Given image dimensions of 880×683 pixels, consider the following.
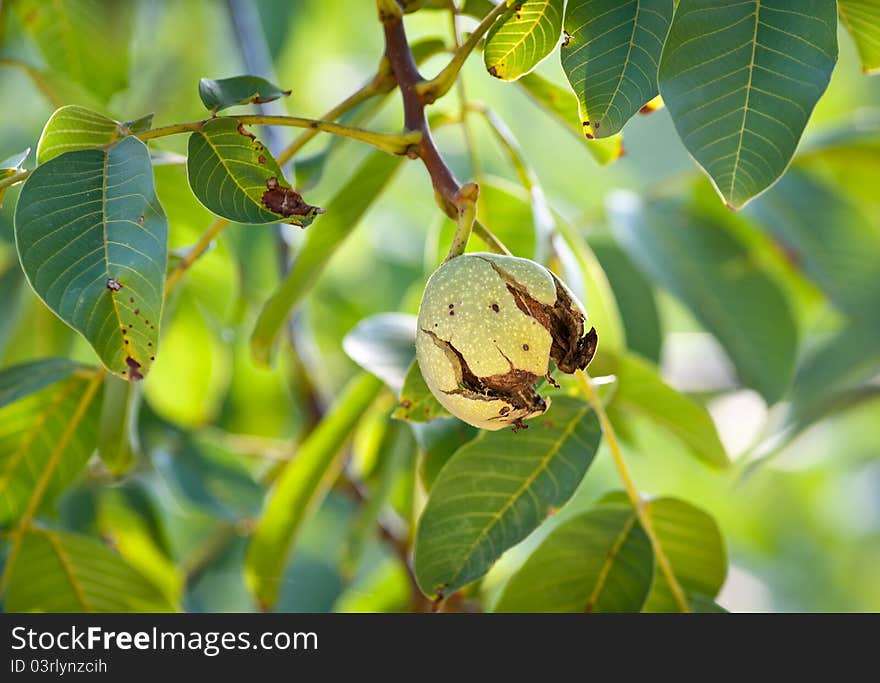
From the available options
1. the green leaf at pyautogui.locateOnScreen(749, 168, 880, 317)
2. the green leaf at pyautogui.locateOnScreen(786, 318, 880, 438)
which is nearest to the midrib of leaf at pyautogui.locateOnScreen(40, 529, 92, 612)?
the green leaf at pyautogui.locateOnScreen(786, 318, 880, 438)

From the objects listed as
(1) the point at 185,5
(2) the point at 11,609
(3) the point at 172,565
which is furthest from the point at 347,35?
(2) the point at 11,609

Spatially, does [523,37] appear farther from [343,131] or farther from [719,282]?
[719,282]

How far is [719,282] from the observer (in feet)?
4.27

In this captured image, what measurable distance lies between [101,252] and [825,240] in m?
0.99

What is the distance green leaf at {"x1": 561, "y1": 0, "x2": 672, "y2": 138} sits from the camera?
67cm

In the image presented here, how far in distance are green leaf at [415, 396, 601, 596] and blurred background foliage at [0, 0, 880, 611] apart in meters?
0.12

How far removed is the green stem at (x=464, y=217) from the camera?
2.11ft

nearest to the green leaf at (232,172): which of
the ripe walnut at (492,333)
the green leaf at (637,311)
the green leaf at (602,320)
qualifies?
the ripe walnut at (492,333)

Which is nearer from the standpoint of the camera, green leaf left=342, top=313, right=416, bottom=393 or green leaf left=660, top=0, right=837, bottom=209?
green leaf left=660, top=0, right=837, bottom=209

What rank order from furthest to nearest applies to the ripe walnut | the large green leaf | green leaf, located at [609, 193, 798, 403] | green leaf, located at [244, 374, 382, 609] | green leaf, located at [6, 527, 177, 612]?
green leaf, located at [609, 193, 798, 403] → green leaf, located at [244, 374, 382, 609] → green leaf, located at [6, 527, 177, 612] → the large green leaf → the ripe walnut

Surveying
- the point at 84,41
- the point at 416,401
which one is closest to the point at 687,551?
the point at 416,401

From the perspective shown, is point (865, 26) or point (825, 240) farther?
point (825, 240)

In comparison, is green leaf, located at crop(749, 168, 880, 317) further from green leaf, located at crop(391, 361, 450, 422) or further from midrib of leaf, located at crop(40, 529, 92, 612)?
midrib of leaf, located at crop(40, 529, 92, 612)
